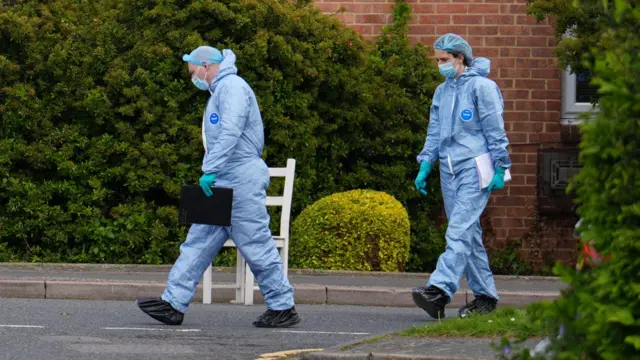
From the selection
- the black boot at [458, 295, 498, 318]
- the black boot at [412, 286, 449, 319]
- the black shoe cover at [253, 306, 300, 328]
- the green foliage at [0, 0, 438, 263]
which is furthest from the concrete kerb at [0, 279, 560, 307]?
the green foliage at [0, 0, 438, 263]

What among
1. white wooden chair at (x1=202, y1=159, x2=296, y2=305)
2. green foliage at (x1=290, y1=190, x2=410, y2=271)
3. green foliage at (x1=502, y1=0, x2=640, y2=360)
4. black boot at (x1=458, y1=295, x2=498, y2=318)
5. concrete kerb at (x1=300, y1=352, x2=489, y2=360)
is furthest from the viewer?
green foliage at (x1=290, y1=190, x2=410, y2=271)

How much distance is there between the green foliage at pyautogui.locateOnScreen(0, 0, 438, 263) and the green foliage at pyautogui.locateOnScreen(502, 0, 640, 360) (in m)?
9.31

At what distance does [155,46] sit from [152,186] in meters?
1.31

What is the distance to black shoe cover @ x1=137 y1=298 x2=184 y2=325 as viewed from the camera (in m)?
8.49

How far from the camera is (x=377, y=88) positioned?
13.8 metres

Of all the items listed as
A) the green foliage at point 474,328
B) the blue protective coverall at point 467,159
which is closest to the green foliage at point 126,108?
the blue protective coverall at point 467,159

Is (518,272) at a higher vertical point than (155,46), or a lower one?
lower

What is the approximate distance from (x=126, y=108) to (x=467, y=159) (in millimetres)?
4791

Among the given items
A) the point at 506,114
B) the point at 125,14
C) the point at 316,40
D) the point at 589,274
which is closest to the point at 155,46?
the point at 125,14

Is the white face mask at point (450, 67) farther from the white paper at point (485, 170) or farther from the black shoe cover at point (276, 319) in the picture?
the black shoe cover at point (276, 319)

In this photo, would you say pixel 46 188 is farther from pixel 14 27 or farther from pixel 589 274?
pixel 589 274

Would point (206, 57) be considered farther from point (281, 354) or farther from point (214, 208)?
point (281, 354)

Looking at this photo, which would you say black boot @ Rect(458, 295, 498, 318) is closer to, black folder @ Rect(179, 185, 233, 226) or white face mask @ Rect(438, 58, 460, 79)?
white face mask @ Rect(438, 58, 460, 79)

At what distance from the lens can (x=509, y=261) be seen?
1399 centimetres
